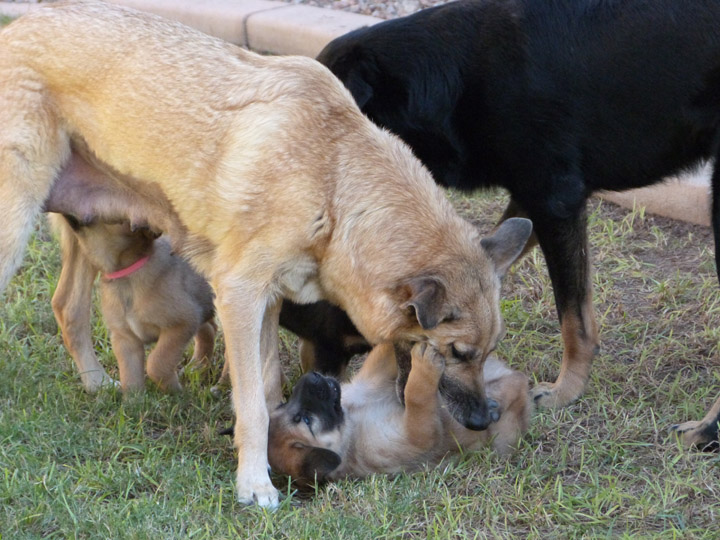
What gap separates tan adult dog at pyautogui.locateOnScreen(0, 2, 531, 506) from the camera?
3936 millimetres

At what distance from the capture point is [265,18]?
26.3 feet

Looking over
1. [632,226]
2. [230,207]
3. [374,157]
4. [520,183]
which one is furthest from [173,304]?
[632,226]

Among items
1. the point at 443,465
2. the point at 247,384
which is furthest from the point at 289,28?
the point at 443,465

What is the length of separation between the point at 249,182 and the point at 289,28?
399cm

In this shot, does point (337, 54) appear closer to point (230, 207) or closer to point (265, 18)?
point (230, 207)

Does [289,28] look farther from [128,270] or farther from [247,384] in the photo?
[247,384]

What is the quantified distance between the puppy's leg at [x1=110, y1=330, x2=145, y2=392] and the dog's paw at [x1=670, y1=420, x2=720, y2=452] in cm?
249

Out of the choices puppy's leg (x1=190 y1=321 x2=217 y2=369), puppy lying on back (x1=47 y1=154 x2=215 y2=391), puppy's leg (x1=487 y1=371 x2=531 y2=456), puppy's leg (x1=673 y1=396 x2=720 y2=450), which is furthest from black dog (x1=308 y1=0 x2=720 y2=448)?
puppy's leg (x1=190 y1=321 x2=217 y2=369)

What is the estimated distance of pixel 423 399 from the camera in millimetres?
4094

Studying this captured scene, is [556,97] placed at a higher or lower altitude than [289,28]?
higher

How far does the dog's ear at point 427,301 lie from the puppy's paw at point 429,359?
0.19 meters

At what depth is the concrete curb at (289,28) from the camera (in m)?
6.27

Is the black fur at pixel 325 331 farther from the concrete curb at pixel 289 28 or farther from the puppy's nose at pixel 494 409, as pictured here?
the concrete curb at pixel 289 28

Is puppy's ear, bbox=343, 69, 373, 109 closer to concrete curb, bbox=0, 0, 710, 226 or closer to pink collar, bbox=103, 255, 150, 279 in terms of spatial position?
pink collar, bbox=103, 255, 150, 279
